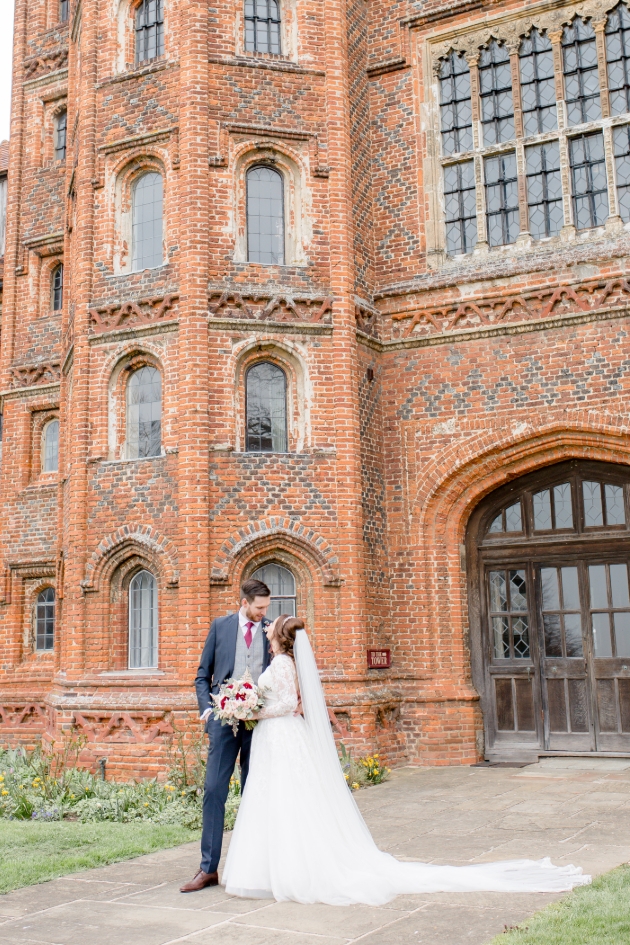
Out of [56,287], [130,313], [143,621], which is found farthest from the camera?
[56,287]

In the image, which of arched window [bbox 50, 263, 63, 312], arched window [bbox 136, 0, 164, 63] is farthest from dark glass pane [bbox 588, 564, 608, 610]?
arched window [bbox 50, 263, 63, 312]

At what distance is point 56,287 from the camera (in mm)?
17422

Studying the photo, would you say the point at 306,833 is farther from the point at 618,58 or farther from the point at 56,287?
the point at 56,287

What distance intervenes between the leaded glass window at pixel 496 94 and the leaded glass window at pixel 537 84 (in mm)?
216

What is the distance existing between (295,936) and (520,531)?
877 centimetres

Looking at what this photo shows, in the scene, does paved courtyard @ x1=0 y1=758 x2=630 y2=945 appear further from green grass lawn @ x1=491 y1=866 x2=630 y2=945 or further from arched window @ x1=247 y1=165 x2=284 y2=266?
arched window @ x1=247 y1=165 x2=284 y2=266

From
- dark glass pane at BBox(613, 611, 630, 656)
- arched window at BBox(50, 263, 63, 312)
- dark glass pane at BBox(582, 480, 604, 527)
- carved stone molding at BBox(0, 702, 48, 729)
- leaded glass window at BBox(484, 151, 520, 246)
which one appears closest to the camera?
dark glass pane at BBox(613, 611, 630, 656)

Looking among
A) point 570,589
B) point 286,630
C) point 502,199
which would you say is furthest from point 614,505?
point 286,630

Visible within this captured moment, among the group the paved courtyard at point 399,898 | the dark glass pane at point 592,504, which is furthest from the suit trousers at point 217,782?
the dark glass pane at point 592,504

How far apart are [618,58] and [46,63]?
10366 millimetres

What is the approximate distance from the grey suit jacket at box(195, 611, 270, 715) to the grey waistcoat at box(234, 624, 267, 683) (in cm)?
3

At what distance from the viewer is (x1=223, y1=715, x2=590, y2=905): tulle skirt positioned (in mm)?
6176

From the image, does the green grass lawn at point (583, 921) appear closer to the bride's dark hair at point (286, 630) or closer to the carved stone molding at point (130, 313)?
the bride's dark hair at point (286, 630)

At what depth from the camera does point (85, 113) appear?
14328 mm
